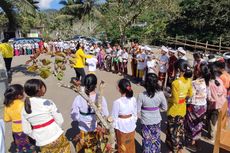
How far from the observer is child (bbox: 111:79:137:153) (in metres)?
3.73

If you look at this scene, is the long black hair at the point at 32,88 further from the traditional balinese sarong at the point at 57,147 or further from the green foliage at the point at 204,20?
the green foliage at the point at 204,20

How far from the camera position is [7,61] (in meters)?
10.6

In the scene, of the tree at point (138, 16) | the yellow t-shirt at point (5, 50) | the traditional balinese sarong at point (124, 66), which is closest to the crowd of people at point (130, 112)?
the yellow t-shirt at point (5, 50)

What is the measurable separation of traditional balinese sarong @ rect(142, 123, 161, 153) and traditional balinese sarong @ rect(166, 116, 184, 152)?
1.16ft

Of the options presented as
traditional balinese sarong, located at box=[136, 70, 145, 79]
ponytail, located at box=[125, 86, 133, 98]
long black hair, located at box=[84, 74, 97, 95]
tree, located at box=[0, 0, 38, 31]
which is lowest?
traditional balinese sarong, located at box=[136, 70, 145, 79]

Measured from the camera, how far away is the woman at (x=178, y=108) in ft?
14.2

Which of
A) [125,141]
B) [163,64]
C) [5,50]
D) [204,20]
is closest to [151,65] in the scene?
[163,64]

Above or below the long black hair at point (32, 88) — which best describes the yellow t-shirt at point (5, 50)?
above

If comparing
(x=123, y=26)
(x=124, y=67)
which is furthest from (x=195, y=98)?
(x=123, y=26)

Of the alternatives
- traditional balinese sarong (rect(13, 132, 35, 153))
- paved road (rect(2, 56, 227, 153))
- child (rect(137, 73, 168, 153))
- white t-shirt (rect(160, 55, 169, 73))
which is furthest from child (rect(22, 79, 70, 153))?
white t-shirt (rect(160, 55, 169, 73))

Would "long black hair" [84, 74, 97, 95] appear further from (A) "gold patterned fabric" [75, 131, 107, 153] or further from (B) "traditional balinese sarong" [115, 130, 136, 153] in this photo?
(B) "traditional balinese sarong" [115, 130, 136, 153]

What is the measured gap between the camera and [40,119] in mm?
3090

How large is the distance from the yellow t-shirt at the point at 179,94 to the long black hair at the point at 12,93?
7.84 feet

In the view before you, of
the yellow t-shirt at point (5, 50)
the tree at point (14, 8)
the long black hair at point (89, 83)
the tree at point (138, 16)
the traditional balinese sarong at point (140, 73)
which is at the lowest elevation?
the traditional balinese sarong at point (140, 73)
